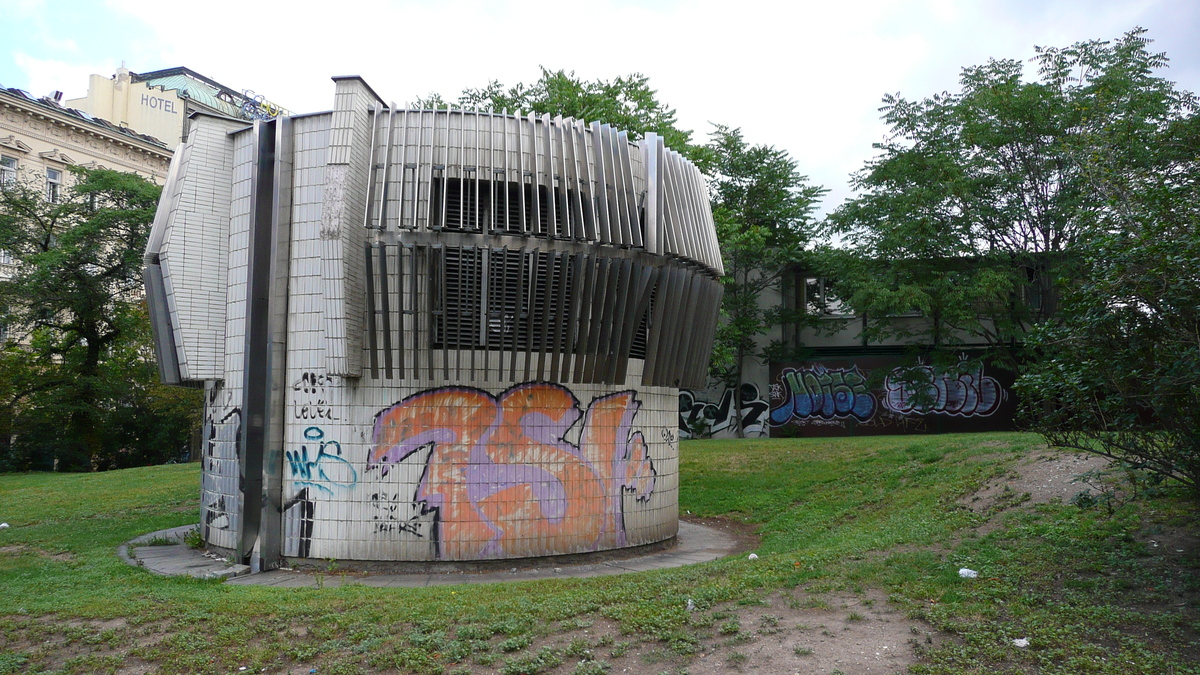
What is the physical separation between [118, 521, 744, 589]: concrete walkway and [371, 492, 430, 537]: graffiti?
0.59 metres

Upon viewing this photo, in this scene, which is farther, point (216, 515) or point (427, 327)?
point (216, 515)

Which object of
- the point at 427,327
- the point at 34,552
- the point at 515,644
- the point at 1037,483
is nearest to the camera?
the point at 515,644

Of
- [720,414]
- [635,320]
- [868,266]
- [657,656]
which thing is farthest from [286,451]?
[720,414]

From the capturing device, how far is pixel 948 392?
32250 mm

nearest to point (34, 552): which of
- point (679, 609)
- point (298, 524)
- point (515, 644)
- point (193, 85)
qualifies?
point (298, 524)

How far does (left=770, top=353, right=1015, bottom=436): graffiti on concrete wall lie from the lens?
3173 centimetres

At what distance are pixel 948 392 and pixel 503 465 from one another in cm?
2589

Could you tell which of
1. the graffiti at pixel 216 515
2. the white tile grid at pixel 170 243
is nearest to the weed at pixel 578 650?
the graffiti at pixel 216 515

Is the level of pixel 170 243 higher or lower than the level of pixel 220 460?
higher

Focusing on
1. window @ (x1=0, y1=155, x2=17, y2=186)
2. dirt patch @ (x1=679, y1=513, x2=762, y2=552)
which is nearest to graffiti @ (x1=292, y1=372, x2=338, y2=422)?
dirt patch @ (x1=679, y1=513, x2=762, y2=552)

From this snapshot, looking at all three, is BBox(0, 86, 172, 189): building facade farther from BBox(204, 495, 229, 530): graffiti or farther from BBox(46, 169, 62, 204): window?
BBox(204, 495, 229, 530): graffiti

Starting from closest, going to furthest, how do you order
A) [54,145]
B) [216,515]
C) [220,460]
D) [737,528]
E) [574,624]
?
[574,624] → [220,460] → [216,515] → [737,528] → [54,145]

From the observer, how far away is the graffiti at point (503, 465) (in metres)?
11.4

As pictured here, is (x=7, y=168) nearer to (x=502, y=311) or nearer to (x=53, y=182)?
(x=53, y=182)
